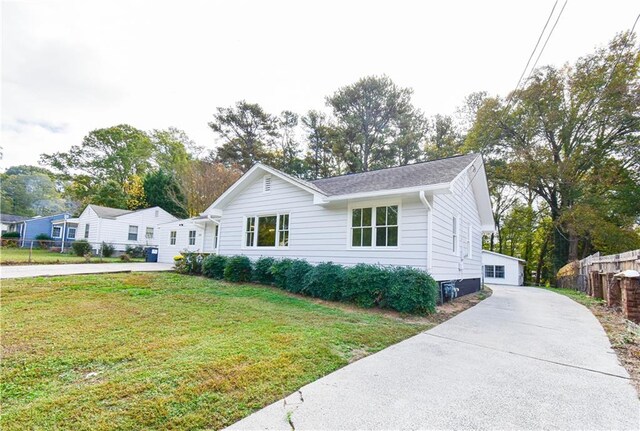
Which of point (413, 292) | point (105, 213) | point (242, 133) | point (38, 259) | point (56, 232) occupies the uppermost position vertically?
point (242, 133)

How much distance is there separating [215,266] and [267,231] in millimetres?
2333

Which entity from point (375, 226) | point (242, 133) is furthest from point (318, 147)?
point (375, 226)

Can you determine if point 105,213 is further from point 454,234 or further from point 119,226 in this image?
point 454,234

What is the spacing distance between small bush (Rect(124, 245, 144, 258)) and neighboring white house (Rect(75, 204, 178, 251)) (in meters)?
0.63

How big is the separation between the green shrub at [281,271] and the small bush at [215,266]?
268 cm

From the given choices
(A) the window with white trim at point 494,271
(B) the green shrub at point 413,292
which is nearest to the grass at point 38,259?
(B) the green shrub at point 413,292

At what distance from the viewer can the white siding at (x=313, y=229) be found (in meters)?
7.35

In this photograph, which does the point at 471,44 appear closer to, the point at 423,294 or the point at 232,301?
the point at 423,294

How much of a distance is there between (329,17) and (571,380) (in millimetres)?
7075

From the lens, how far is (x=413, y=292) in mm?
6203

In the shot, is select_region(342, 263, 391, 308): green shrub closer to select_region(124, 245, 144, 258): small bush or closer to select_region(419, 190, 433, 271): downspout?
select_region(419, 190, 433, 271): downspout

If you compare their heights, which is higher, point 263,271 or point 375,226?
point 375,226

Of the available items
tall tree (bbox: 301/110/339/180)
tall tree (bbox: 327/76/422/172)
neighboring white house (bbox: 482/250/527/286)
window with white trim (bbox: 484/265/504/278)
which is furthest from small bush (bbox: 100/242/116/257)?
window with white trim (bbox: 484/265/504/278)

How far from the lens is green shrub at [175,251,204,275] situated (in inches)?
468
